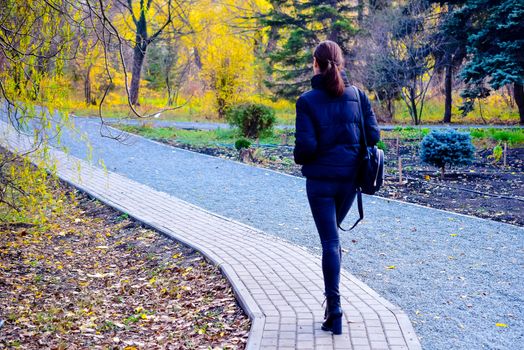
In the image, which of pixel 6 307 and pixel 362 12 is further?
pixel 362 12

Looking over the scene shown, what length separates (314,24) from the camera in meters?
33.5

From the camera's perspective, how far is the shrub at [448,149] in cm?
1255

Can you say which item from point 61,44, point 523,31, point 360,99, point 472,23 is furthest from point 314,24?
point 360,99

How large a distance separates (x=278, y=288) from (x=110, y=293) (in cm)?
173

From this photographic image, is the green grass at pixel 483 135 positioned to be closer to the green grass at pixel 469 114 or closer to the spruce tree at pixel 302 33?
the green grass at pixel 469 114

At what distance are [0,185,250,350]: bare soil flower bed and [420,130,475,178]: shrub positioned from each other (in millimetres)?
6591

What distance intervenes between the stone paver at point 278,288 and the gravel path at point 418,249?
275 mm

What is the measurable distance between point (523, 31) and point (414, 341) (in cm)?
1955

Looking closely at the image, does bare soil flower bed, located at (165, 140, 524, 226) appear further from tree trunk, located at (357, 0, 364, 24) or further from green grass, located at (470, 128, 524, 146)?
tree trunk, located at (357, 0, 364, 24)

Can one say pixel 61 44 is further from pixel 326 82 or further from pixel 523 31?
pixel 523 31

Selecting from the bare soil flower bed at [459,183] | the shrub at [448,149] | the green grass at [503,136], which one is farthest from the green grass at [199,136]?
the shrub at [448,149]

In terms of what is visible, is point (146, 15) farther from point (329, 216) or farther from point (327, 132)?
point (329, 216)

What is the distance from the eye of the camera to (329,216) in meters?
4.20

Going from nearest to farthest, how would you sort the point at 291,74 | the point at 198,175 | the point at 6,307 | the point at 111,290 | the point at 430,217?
the point at 6,307 → the point at 111,290 → the point at 430,217 → the point at 198,175 → the point at 291,74
